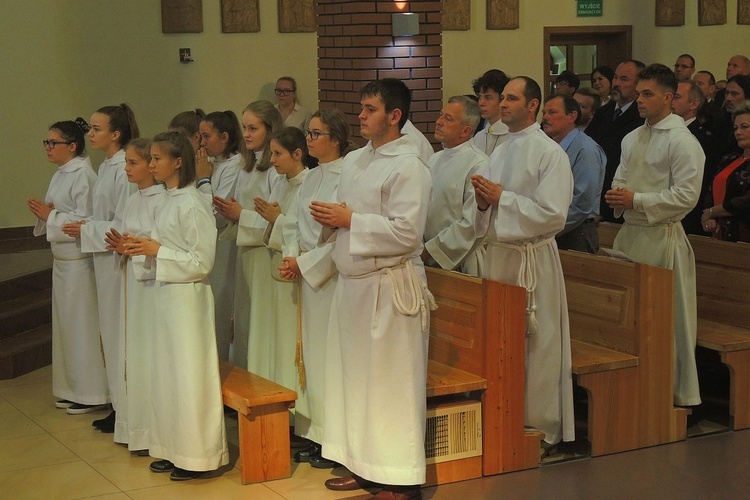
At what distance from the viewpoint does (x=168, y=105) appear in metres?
11.0

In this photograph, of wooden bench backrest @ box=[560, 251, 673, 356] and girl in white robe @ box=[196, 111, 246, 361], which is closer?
wooden bench backrest @ box=[560, 251, 673, 356]

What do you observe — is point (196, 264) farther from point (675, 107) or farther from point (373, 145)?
point (675, 107)

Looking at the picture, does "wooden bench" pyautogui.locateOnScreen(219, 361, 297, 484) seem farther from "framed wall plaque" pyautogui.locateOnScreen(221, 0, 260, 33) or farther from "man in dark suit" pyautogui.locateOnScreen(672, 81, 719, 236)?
"framed wall plaque" pyautogui.locateOnScreen(221, 0, 260, 33)

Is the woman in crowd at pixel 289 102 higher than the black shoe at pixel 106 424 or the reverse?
higher

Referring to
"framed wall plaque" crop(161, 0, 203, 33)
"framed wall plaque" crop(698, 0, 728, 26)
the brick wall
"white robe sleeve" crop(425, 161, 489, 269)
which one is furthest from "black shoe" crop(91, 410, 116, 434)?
"framed wall plaque" crop(698, 0, 728, 26)

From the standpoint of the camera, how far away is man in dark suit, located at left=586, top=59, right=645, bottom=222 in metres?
7.84

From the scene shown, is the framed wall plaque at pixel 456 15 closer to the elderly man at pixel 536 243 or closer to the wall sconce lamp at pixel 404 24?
the wall sconce lamp at pixel 404 24

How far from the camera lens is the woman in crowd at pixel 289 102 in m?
11.1

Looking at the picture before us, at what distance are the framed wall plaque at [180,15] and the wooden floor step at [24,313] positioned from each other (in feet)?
11.7

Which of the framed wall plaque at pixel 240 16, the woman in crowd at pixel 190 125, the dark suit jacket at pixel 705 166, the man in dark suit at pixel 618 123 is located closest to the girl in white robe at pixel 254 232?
the woman in crowd at pixel 190 125

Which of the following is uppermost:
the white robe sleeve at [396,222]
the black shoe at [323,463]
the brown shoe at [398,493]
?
the white robe sleeve at [396,222]

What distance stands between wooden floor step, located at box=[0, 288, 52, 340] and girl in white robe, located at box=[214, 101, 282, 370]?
87.8 inches

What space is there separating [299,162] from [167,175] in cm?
81

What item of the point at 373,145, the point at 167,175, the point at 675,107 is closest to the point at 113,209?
the point at 167,175
